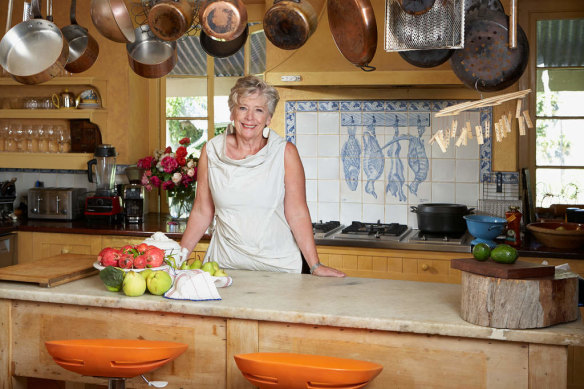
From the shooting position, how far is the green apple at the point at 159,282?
2.16 meters

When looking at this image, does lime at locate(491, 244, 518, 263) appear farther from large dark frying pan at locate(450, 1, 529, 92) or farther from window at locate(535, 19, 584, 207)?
window at locate(535, 19, 584, 207)

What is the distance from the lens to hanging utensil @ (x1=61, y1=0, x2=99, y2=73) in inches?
114

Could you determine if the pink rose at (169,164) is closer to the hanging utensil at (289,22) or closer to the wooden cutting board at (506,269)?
the hanging utensil at (289,22)

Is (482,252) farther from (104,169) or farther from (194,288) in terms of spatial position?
(104,169)

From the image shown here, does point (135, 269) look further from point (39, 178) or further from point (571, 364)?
point (39, 178)

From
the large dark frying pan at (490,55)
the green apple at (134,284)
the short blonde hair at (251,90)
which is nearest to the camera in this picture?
the green apple at (134,284)

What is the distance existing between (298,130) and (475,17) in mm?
1968

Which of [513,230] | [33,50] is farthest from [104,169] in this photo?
[513,230]

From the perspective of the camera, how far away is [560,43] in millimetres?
4043

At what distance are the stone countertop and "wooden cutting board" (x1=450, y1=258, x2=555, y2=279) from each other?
0.16 metres

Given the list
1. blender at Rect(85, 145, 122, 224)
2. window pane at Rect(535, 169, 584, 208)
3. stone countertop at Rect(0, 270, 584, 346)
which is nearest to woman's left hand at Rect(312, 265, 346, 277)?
stone countertop at Rect(0, 270, 584, 346)

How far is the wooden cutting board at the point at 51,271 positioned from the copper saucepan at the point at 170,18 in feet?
3.28

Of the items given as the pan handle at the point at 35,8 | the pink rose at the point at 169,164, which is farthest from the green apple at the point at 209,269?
the pink rose at the point at 169,164

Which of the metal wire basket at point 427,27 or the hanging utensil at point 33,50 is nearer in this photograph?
the metal wire basket at point 427,27
